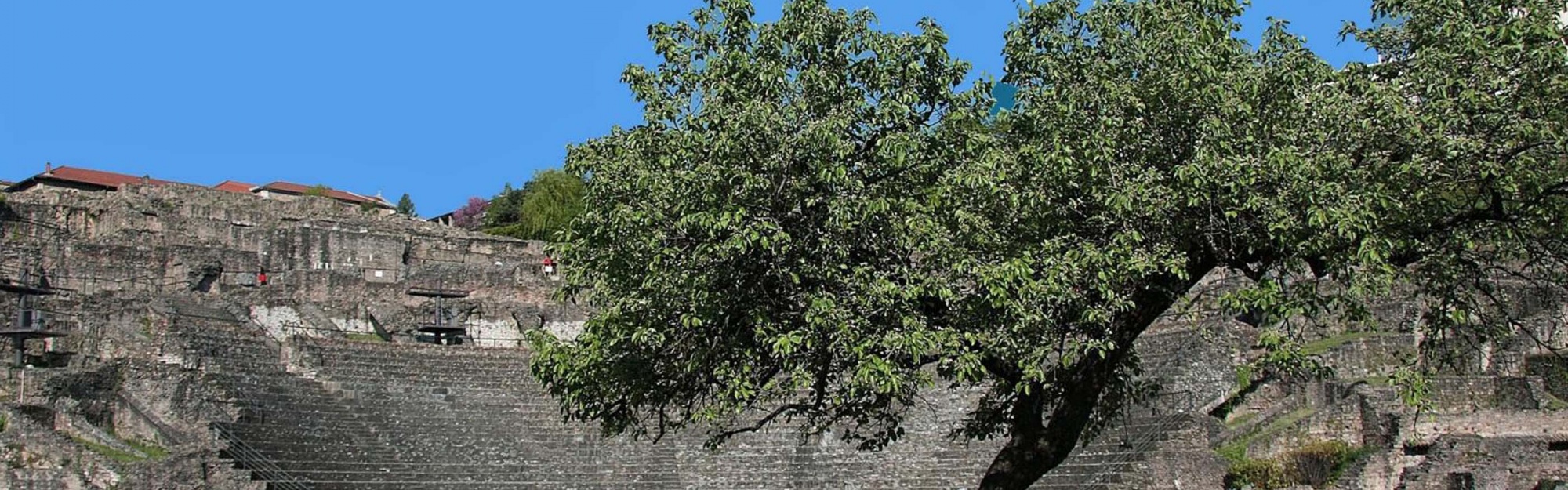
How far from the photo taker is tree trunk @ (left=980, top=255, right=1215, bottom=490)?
640 inches

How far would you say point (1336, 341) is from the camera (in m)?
33.5

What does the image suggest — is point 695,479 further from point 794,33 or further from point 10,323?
point 794,33

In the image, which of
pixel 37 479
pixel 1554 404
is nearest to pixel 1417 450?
pixel 1554 404

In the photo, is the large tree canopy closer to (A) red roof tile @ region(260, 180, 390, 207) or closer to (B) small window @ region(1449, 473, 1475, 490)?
(B) small window @ region(1449, 473, 1475, 490)

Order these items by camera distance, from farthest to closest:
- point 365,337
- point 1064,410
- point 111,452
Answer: point 365,337 < point 111,452 < point 1064,410

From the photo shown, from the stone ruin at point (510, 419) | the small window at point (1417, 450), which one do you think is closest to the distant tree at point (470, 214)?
the stone ruin at point (510, 419)

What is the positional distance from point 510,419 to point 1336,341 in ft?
49.8

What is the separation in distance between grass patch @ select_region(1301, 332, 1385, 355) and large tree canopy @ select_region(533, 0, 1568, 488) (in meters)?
15.6

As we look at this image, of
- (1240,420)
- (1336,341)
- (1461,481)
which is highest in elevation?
(1336,341)

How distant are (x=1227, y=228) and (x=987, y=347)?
225 centimetres

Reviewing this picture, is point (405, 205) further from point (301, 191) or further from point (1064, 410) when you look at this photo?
point (1064, 410)

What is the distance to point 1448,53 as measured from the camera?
49.3ft

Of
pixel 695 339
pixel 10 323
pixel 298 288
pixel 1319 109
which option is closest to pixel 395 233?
pixel 298 288

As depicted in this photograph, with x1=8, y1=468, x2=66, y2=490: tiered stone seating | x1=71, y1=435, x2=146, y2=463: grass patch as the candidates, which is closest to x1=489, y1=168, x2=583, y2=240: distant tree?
x1=71, y1=435, x2=146, y2=463: grass patch
